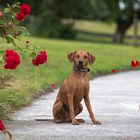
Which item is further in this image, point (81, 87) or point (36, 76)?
point (36, 76)

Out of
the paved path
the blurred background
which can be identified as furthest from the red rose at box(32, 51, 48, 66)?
the blurred background

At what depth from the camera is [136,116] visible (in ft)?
40.2

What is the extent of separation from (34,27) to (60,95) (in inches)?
1785

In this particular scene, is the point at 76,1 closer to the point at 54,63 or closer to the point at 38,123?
the point at 54,63

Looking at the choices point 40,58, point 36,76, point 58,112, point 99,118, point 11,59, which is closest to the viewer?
point 11,59

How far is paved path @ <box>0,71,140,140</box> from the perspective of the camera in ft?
32.0

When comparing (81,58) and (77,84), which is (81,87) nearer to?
(77,84)

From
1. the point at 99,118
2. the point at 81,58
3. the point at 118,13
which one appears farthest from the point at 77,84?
the point at 118,13

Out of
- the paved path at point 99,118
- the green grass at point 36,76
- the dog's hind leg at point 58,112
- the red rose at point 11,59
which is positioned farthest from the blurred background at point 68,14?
the red rose at point 11,59

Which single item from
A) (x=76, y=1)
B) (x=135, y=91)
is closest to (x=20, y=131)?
(x=135, y=91)

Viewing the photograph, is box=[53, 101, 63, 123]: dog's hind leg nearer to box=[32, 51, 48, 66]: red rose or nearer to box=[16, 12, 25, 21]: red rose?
box=[32, 51, 48, 66]: red rose

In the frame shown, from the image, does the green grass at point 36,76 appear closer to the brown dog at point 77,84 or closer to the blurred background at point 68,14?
the brown dog at point 77,84

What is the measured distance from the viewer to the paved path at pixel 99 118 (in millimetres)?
9750

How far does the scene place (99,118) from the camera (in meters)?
11.9
